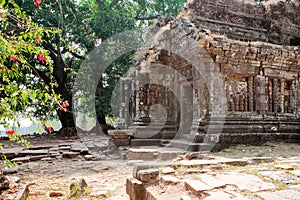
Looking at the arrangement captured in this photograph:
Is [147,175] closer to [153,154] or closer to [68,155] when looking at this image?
[153,154]

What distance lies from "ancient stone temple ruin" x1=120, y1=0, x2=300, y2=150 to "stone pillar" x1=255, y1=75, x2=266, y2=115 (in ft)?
0.04

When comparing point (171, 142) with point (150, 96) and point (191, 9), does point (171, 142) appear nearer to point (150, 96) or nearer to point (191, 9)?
point (150, 96)

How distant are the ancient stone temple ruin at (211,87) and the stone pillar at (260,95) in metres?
0.01

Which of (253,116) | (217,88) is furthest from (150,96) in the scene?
(253,116)

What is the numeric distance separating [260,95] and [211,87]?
6.94 ft

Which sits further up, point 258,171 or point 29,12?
point 29,12

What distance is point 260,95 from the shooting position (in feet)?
29.6

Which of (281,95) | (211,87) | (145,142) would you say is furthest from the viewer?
(145,142)

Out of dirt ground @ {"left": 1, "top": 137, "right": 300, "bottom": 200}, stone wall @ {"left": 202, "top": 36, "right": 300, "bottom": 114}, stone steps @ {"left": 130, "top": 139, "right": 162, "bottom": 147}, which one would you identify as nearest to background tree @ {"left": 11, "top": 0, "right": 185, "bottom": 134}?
stone steps @ {"left": 130, "top": 139, "right": 162, "bottom": 147}

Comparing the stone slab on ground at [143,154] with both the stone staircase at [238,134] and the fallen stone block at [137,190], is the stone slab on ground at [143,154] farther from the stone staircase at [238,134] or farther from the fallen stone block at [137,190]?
the fallen stone block at [137,190]

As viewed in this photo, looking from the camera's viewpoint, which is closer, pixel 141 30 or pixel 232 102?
pixel 232 102

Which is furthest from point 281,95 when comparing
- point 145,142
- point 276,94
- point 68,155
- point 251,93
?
point 68,155

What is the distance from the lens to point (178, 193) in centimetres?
307

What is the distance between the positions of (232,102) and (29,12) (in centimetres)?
1324
